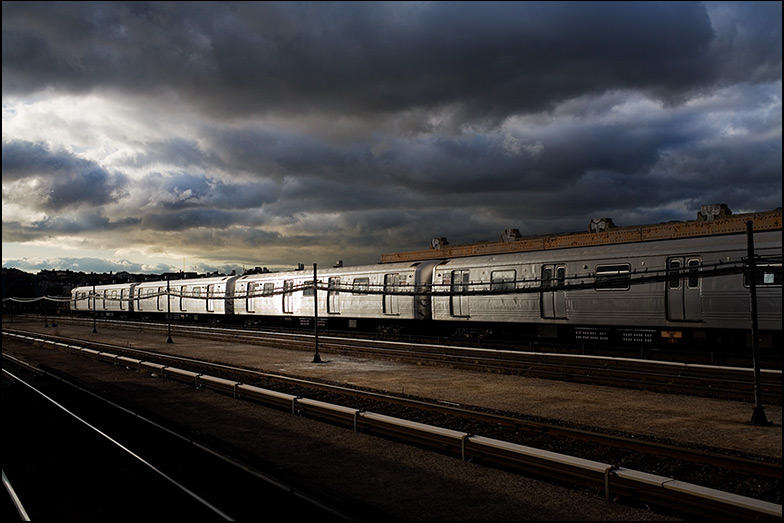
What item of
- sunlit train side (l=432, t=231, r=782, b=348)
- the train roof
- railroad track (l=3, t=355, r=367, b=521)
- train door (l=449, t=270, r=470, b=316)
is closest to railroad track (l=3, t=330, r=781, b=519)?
railroad track (l=3, t=355, r=367, b=521)

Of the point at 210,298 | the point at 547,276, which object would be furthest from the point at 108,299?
the point at 547,276

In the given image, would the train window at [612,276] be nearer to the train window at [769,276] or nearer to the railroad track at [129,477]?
the train window at [769,276]

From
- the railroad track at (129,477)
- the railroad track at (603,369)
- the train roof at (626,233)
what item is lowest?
the railroad track at (129,477)

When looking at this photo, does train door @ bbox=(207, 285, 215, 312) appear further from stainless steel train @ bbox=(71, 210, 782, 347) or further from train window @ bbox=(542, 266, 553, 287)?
train window @ bbox=(542, 266, 553, 287)

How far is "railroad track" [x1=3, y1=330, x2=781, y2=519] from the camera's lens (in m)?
7.63

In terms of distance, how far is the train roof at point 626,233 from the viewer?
91.6ft

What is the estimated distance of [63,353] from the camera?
3062 cm

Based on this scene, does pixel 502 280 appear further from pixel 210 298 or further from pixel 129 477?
pixel 210 298

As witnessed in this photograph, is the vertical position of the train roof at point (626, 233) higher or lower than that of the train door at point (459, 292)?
higher

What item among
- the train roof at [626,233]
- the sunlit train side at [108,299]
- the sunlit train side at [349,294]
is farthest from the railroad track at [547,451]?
the sunlit train side at [108,299]

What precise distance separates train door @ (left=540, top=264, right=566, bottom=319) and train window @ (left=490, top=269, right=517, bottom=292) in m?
1.58

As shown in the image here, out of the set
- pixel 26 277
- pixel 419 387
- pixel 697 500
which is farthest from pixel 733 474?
pixel 26 277

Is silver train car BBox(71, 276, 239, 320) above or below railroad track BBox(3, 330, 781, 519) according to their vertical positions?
above

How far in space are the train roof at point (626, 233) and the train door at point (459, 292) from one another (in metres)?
3.21
